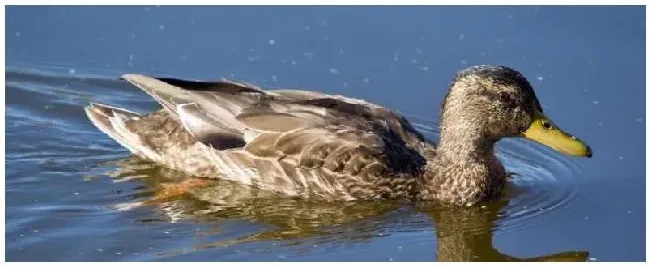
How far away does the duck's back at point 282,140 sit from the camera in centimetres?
905

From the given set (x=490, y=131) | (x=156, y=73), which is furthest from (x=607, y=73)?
(x=156, y=73)

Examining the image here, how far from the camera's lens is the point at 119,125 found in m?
9.79

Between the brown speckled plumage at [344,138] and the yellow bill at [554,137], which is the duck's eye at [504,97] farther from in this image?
the yellow bill at [554,137]

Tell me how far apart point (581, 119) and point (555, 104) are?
291mm

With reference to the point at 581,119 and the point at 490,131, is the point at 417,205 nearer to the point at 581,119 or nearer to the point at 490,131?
the point at 490,131

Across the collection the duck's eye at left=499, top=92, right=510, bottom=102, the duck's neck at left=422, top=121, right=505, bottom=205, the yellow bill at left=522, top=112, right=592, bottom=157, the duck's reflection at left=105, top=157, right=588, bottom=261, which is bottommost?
the duck's reflection at left=105, top=157, right=588, bottom=261

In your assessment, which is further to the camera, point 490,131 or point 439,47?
point 439,47

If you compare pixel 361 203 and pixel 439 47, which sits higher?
pixel 439 47

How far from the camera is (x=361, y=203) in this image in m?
9.06

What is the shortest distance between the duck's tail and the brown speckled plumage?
0.34 meters

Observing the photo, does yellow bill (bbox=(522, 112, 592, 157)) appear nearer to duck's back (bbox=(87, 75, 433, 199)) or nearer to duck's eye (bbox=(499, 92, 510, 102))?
duck's eye (bbox=(499, 92, 510, 102))

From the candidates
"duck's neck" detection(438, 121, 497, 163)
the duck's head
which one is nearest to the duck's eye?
the duck's head

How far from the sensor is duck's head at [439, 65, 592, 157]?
8.84 meters

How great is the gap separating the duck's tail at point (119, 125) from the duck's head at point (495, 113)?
211 cm
